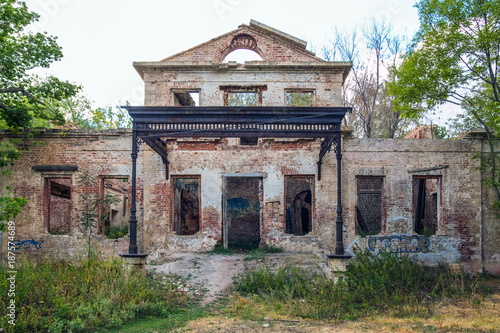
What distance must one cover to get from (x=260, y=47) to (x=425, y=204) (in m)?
9.69

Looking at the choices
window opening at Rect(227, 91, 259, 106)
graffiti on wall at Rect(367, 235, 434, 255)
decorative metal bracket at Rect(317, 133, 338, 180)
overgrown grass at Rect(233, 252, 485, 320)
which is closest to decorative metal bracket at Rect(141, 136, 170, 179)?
overgrown grass at Rect(233, 252, 485, 320)

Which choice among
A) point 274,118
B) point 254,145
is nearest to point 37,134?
point 254,145

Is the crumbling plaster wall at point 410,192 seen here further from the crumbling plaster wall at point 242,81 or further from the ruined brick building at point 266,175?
the crumbling plaster wall at point 242,81

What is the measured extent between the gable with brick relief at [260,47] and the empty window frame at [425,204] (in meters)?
6.88

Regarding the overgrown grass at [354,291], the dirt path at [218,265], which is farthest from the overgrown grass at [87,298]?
the overgrown grass at [354,291]

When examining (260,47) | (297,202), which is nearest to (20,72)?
(260,47)

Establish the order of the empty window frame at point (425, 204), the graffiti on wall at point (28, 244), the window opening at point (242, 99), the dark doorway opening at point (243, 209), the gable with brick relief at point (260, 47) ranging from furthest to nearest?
the window opening at point (242, 99), the dark doorway opening at point (243, 209), the empty window frame at point (425, 204), the gable with brick relief at point (260, 47), the graffiti on wall at point (28, 244)

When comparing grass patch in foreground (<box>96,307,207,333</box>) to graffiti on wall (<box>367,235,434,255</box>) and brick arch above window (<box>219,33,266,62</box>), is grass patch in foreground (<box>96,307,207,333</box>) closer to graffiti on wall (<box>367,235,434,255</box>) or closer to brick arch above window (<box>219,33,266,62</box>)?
graffiti on wall (<box>367,235,434,255</box>)

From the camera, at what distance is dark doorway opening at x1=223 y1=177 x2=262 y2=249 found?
18.4m

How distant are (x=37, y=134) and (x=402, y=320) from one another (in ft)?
A: 41.2

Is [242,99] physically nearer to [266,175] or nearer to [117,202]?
[117,202]

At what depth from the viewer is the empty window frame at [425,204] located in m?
15.9

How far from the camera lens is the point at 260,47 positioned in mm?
14438

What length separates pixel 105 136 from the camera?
13.6 m
